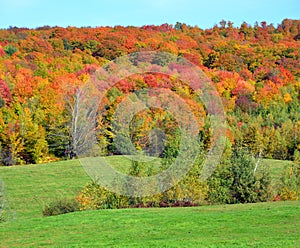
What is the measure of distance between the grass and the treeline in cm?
1672

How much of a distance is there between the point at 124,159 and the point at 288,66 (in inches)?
2631

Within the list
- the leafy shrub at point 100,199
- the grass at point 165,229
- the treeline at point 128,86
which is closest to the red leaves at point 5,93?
the treeline at point 128,86

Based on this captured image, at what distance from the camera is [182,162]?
38250 millimetres

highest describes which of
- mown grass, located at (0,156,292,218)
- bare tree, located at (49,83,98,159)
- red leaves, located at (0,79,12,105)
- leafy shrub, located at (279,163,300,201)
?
red leaves, located at (0,79,12,105)

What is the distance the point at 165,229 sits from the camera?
20297 millimetres

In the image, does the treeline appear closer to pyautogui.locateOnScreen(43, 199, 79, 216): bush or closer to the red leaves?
the red leaves

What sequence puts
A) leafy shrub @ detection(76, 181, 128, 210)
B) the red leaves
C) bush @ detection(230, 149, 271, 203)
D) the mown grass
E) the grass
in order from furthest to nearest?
1. the red leaves
2. the mown grass
3. bush @ detection(230, 149, 271, 203)
4. leafy shrub @ detection(76, 181, 128, 210)
5. the grass

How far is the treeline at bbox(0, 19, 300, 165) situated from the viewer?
6212cm

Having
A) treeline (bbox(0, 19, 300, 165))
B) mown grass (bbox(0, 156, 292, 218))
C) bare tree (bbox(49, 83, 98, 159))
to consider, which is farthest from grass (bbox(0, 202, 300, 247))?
bare tree (bbox(49, 83, 98, 159))

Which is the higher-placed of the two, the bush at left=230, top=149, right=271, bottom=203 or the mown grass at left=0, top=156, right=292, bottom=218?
the bush at left=230, top=149, right=271, bottom=203

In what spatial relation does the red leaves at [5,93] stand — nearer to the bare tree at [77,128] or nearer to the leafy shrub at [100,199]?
the bare tree at [77,128]

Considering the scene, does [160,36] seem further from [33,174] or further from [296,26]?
[33,174]

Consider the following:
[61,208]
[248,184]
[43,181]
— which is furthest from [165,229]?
[43,181]

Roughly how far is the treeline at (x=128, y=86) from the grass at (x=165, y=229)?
16723mm
